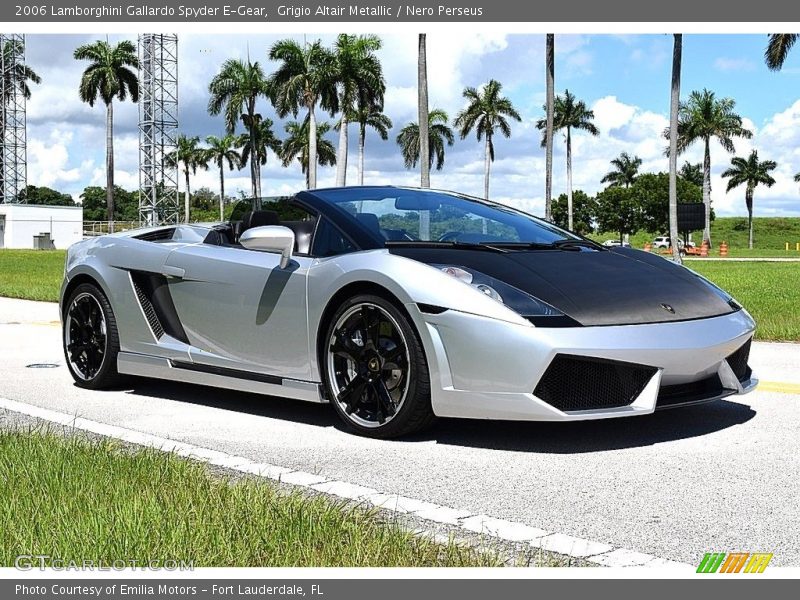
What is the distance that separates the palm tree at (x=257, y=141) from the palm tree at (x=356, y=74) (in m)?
23.9

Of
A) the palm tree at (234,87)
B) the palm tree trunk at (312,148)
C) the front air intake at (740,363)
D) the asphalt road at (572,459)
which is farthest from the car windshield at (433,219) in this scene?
the palm tree at (234,87)

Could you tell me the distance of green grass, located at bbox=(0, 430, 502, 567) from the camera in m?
2.94

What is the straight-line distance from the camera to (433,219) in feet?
18.4

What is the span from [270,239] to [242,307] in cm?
53

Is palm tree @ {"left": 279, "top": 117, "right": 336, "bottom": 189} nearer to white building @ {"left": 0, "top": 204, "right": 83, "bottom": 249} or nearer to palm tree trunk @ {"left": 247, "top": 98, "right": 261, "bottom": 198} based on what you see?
palm tree trunk @ {"left": 247, "top": 98, "right": 261, "bottom": 198}

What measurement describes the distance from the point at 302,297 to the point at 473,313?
3.67 feet

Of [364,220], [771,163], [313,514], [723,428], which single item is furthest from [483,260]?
[771,163]

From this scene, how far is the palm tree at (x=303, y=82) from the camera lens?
5475 cm

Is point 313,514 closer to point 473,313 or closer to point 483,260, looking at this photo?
point 473,313

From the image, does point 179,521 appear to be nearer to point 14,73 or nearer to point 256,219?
point 256,219

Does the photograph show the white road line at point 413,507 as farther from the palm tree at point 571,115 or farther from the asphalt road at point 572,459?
the palm tree at point 571,115

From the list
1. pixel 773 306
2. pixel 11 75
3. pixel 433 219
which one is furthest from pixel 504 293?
pixel 11 75

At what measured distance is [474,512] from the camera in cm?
366

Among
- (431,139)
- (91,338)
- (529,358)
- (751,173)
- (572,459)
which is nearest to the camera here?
(529,358)
